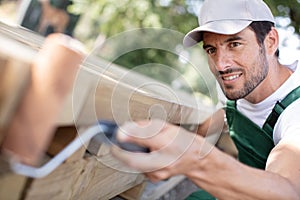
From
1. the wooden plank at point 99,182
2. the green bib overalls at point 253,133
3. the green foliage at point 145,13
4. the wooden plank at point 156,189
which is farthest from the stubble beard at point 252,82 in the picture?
the green foliage at point 145,13

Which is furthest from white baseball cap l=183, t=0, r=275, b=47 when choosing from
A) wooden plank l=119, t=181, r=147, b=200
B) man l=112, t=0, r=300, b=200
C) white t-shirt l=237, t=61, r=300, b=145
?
wooden plank l=119, t=181, r=147, b=200

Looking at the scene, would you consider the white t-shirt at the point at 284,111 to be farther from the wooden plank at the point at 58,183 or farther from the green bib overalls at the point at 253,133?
the wooden plank at the point at 58,183

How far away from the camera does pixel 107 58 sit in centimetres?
131

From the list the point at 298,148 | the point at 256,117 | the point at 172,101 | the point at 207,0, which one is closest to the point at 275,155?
the point at 298,148

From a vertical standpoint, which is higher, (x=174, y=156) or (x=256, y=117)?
(x=174, y=156)

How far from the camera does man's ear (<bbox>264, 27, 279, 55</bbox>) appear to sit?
171 centimetres

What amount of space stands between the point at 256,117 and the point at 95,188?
75cm

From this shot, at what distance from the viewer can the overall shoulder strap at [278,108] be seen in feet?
4.92

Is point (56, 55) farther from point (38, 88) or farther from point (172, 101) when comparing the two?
point (172, 101)

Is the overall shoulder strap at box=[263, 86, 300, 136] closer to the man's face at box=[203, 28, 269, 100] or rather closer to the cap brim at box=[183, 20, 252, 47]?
the man's face at box=[203, 28, 269, 100]

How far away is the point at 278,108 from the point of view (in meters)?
1.52

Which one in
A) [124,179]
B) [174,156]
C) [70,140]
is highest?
[174,156]

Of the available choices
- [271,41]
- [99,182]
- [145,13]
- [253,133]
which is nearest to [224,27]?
[271,41]

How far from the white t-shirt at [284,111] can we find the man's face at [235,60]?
0.10 m
